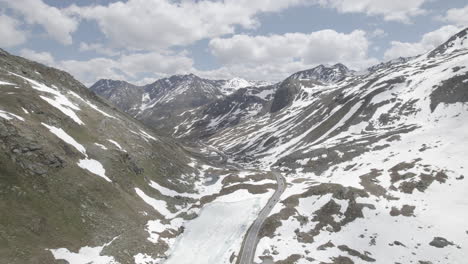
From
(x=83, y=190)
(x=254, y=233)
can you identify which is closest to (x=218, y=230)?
(x=254, y=233)

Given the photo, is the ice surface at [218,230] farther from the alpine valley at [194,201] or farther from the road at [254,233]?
the road at [254,233]

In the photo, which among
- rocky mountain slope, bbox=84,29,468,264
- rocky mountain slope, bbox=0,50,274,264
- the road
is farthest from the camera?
the road

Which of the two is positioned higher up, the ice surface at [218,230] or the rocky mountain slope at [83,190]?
the rocky mountain slope at [83,190]

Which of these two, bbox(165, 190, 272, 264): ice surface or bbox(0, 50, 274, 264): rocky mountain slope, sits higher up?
bbox(0, 50, 274, 264): rocky mountain slope

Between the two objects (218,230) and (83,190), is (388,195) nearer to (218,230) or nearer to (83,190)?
(218,230)

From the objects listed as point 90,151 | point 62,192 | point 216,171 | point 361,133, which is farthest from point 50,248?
point 361,133

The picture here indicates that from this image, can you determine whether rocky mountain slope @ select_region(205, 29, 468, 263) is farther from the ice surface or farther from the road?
the ice surface

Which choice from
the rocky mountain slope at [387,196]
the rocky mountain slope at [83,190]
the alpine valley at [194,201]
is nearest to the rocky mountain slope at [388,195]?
the rocky mountain slope at [387,196]

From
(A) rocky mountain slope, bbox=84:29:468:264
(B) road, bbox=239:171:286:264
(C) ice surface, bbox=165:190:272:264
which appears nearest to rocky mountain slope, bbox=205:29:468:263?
(A) rocky mountain slope, bbox=84:29:468:264
